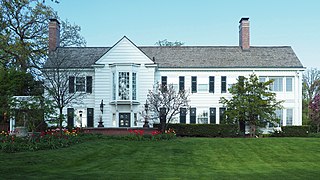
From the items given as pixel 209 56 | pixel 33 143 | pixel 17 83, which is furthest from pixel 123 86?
pixel 33 143

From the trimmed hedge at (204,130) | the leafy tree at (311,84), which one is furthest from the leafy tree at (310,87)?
the trimmed hedge at (204,130)

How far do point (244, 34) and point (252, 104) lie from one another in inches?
356

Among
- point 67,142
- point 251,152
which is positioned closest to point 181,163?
point 251,152

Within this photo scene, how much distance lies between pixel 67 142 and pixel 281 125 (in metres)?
20.6

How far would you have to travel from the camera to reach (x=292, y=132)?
33.6m

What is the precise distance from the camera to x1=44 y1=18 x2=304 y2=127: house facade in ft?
115

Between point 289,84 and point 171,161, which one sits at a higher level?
point 289,84

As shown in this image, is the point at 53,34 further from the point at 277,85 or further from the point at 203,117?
the point at 277,85

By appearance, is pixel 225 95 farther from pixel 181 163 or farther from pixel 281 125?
pixel 181 163

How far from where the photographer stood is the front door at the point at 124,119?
35281mm

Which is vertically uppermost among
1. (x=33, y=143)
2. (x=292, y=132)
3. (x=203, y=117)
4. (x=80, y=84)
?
(x=80, y=84)

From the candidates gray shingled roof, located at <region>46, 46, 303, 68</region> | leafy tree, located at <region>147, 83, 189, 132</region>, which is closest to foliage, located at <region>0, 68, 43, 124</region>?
gray shingled roof, located at <region>46, 46, 303, 68</region>

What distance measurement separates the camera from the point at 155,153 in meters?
21.4

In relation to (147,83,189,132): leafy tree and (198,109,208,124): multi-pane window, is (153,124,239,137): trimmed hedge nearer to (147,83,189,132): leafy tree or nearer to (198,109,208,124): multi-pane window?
(147,83,189,132): leafy tree
